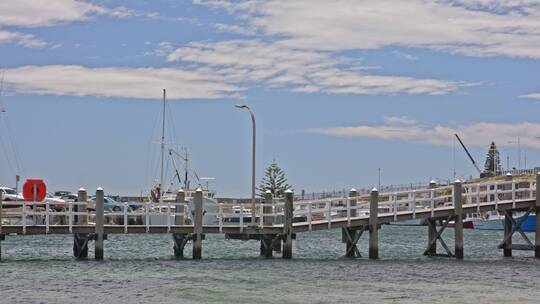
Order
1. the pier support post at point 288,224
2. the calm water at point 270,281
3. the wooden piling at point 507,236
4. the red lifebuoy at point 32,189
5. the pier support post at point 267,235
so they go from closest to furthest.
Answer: the calm water at point 270,281, the pier support post at point 288,224, the pier support post at point 267,235, the red lifebuoy at point 32,189, the wooden piling at point 507,236

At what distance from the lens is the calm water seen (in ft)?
112

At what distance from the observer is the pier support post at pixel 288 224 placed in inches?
1891

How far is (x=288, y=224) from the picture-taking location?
159 feet

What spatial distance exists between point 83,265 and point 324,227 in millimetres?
11808

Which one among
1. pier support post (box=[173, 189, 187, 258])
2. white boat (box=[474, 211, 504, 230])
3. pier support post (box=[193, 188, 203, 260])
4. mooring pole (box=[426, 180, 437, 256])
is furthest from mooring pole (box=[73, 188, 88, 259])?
white boat (box=[474, 211, 504, 230])

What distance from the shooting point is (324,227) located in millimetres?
49250

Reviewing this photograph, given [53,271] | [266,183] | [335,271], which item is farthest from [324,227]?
[266,183]

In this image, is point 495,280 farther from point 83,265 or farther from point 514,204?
point 83,265

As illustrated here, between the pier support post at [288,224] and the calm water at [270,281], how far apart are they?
597 millimetres

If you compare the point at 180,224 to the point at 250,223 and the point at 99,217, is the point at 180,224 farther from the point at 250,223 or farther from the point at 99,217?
the point at 99,217

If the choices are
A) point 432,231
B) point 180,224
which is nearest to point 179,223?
point 180,224

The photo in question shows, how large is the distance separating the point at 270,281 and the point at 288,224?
31.4ft

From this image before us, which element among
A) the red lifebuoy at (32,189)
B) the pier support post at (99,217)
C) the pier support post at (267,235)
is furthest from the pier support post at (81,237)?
the pier support post at (267,235)

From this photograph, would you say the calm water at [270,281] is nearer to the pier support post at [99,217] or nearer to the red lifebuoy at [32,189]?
the pier support post at [99,217]
